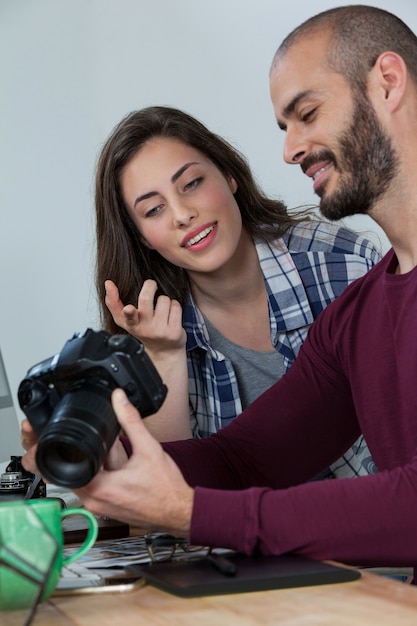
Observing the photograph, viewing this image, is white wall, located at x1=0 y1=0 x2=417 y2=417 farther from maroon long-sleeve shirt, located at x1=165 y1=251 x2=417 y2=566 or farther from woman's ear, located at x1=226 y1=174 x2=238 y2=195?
maroon long-sleeve shirt, located at x1=165 y1=251 x2=417 y2=566

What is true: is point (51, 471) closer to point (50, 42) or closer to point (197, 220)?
point (197, 220)

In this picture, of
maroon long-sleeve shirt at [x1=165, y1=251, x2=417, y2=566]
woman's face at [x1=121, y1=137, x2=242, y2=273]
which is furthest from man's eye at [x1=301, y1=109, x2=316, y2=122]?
woman's face at [x1=121, y1=137, x2=242, y2=273]

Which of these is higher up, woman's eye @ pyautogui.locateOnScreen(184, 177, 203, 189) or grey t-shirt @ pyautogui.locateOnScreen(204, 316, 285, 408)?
woman's eye @ pyautogui.locateOnScreen(184, 177, 203, 189)

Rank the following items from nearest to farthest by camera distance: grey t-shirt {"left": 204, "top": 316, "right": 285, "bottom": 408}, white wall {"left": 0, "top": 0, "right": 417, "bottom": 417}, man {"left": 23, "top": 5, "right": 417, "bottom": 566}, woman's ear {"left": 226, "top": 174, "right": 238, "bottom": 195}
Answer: man {"left": 23, "top": 5, "right": 417, "bottom": 566} → grey t-shirt {"left": 204, "top": 316, "right": 285, "bottom": 408} → woman's ear {"left": 226, "top": 174, "right": 238, "bottom": 195} → white wall {"left": 0, "top": 0, "right": 417, "bottom": 417}

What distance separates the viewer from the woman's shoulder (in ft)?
6.63

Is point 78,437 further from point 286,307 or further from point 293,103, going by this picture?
point 286,307

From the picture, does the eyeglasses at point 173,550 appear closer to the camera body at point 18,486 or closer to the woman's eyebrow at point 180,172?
the camera body at point 18,486

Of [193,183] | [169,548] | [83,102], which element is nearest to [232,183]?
[193,183]

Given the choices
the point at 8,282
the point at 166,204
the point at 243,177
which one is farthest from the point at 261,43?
the point at 166,204

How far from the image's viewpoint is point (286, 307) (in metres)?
1.97

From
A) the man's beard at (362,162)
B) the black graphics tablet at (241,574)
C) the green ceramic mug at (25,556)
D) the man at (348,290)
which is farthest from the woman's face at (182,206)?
the green ceramic mug at (25,556)

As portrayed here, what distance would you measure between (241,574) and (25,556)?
0.20m

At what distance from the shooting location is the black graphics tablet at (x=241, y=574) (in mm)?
834

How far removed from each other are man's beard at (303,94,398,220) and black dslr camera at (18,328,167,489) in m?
0.51
